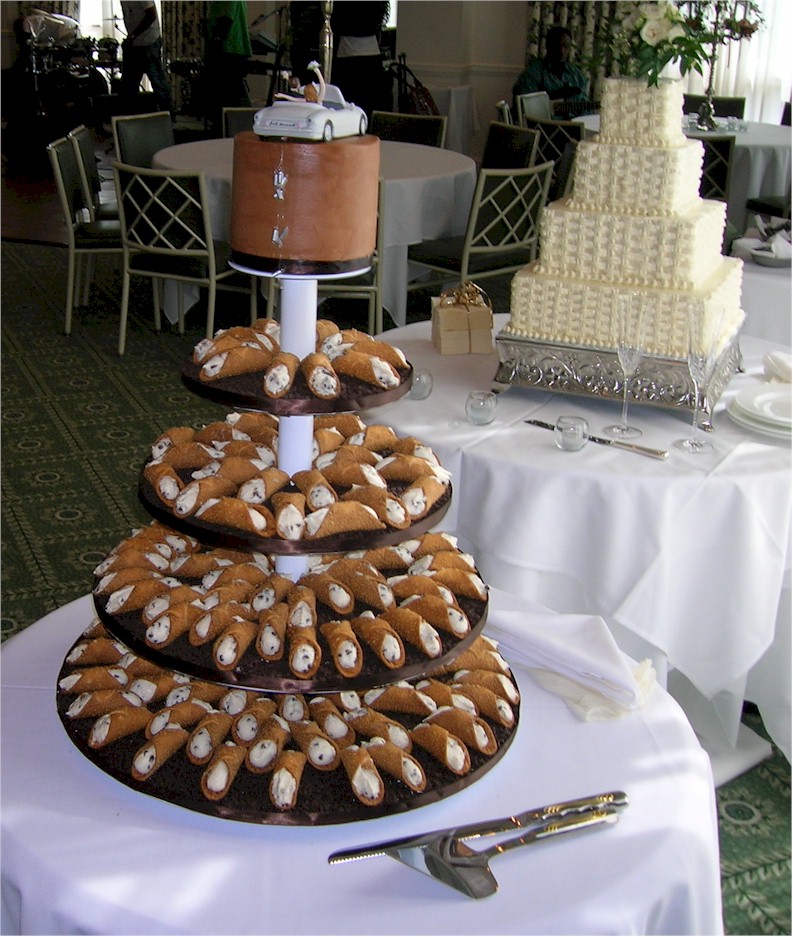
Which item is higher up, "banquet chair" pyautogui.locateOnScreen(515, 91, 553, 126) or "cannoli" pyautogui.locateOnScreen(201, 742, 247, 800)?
"banquet chair" pyautogui.locateOnScreen(515, 91, 553, 126)

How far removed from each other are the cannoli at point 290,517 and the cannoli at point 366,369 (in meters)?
0.18

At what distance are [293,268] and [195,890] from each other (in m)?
0.70

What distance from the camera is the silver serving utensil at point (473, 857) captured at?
3.82ft

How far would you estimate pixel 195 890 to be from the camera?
3.83 feet

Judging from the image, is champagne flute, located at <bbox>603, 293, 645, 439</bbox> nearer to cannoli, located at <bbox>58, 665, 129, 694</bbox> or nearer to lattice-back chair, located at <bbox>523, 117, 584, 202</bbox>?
cannoli, located at <bbox>58, 665, 129, 694</bbox>

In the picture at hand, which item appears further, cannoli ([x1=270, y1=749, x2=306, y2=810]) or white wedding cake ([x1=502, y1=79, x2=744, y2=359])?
white wedding cake ([x1=502, y1=79, x2=744, y2=359])

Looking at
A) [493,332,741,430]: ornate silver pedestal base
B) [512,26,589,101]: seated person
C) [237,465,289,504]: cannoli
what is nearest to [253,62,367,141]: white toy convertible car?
[237,465,289,504]: cannoli

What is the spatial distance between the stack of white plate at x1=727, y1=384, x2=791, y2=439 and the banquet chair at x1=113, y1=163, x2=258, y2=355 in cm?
281

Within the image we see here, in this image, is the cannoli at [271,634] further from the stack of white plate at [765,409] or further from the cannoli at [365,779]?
the stack of white plate at [765,409]

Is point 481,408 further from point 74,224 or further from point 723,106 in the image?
point 723,106

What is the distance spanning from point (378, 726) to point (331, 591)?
0.18m

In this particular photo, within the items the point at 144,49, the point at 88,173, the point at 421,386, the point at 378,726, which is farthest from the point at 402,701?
the point at 144,49

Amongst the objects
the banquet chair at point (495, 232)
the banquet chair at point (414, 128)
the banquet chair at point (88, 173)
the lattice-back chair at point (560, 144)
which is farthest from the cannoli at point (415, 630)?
the banquet chair at point (414, 128)

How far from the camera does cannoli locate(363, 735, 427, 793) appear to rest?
4.19ft
